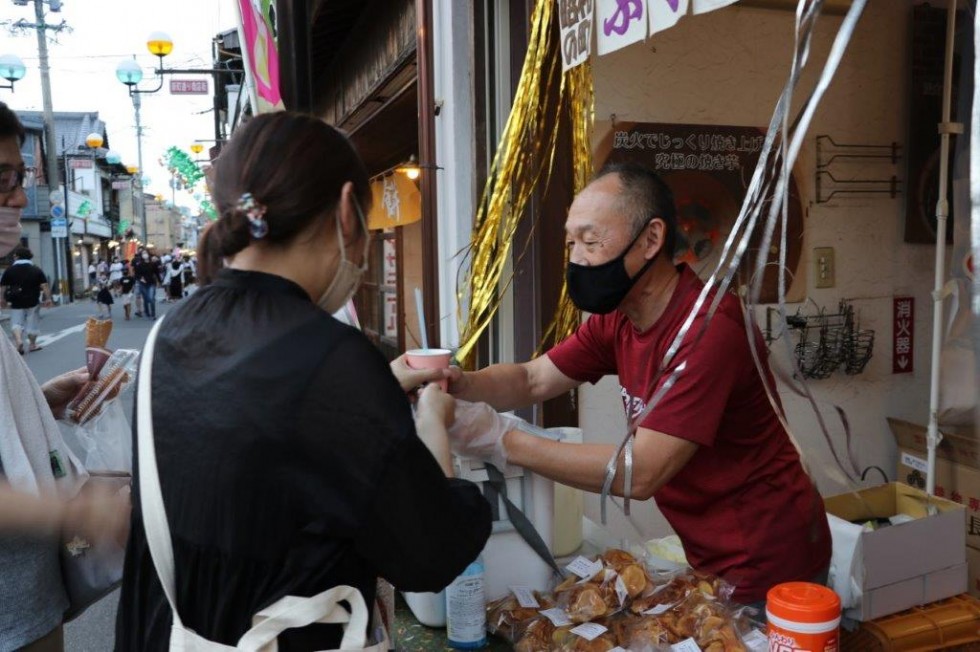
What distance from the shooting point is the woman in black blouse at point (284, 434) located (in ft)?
3.48

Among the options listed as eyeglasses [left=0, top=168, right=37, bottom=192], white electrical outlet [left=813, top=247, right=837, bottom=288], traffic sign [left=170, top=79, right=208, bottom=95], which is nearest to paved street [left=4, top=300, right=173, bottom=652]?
eyeglasses [left=0, top=168, right=37, bottom=192]

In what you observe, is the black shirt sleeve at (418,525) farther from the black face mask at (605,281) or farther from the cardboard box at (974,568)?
the cardboard box at (974,568)

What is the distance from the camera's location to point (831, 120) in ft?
12.3

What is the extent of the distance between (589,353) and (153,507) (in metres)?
1.42

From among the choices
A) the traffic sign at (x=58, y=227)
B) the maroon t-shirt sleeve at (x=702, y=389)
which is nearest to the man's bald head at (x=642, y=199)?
the maroon t-shirt sleeve at (x=702, y=389)

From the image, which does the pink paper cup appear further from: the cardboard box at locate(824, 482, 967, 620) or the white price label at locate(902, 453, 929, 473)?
the white price label at locate(902, 453, 929, 473)

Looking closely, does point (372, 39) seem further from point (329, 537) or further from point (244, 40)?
point (329, 537)

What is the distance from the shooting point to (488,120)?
350 cm

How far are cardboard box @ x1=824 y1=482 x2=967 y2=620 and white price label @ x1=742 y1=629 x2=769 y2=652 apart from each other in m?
0.85

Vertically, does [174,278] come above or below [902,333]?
above

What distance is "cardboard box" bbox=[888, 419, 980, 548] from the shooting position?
11.1 ft

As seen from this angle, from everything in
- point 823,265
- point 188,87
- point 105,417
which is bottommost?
point 105,417

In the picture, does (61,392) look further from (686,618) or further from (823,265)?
(823,265)

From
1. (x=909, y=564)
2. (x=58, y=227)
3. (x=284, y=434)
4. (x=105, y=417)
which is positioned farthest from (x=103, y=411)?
(x=58, y=227)
